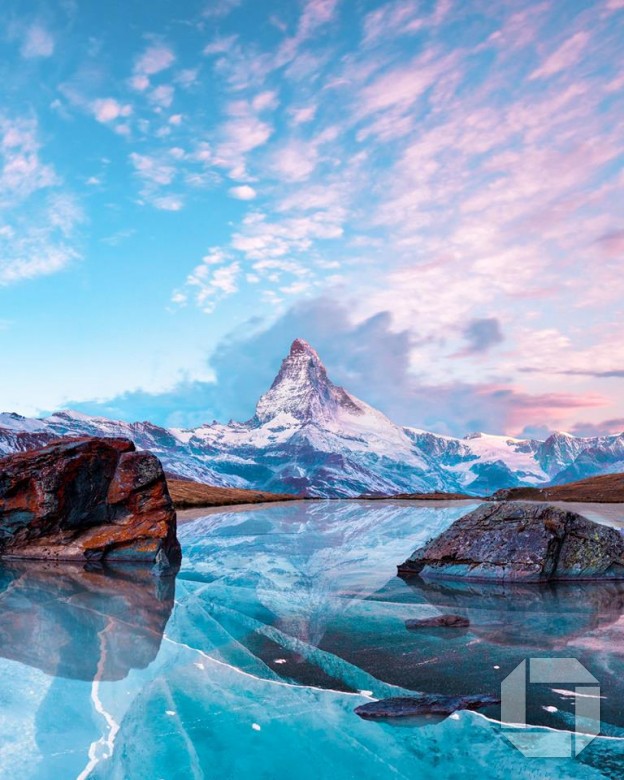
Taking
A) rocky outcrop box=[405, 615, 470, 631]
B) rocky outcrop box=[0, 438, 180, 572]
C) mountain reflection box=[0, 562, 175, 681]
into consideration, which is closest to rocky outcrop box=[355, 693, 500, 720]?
mountain reflection box=[0, 562, 175, 681]

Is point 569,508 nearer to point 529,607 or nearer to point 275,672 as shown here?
point 529,607

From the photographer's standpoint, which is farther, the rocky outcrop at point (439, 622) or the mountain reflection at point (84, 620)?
the rocky outcrop at point (439, 622)

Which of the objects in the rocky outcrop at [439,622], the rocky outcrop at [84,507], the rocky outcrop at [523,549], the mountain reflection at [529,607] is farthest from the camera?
the rocky outcrop at [84,507]

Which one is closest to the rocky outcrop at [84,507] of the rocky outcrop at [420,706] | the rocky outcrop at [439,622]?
the rocky outcrop at [439,622]

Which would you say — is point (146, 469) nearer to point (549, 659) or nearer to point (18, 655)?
point (18, 655)

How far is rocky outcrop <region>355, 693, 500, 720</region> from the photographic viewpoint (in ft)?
25.5

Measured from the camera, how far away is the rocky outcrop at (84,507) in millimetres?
23188

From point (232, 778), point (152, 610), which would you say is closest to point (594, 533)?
point (152, 610)

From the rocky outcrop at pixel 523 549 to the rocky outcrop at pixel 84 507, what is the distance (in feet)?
31.7

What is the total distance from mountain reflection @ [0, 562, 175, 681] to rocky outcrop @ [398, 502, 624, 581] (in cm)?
835

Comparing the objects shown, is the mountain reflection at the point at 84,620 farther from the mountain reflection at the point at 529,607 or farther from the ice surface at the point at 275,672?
the mountain reflection at the point at 529,607

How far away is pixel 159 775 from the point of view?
6297 millimetres

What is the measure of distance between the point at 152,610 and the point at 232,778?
8.55 meters

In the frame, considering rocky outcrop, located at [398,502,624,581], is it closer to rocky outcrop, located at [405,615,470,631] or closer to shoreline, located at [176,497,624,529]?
rocky outcrop, located at [405,615,470,631]
